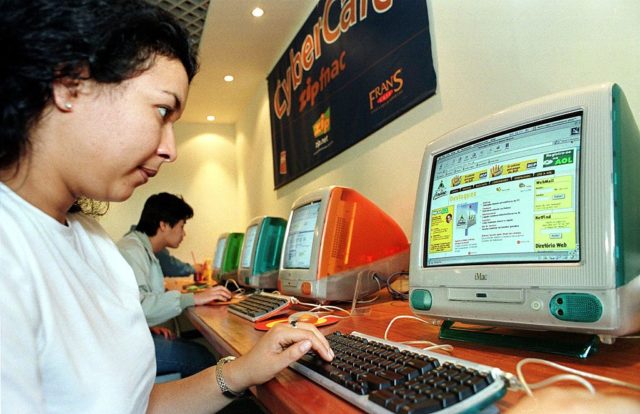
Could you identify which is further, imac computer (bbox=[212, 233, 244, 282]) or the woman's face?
imac computer (bbox=[212, 233, 244, 282])

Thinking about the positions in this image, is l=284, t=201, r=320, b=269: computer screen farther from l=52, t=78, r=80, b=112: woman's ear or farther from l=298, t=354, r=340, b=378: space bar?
l=52, t=78, r=80, b=112: woman's ear

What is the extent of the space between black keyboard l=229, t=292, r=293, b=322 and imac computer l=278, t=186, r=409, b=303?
7 centimetres

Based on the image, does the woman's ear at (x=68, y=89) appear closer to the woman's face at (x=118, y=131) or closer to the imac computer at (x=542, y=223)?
the woman's face at (x=118, y=131)

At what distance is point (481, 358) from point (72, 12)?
2.75ft

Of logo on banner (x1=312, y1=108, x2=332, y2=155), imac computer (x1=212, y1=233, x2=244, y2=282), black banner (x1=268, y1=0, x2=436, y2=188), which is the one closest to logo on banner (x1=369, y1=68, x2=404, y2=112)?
black banner (x1=268, y1=0, x2=436, y2=188)

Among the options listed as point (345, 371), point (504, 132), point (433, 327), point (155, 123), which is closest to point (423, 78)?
point (504, 132)

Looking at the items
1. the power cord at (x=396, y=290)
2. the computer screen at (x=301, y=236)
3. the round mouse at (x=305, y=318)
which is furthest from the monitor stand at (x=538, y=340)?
the computer screen at (x=301, y=236)

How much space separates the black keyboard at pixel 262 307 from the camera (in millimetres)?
1369

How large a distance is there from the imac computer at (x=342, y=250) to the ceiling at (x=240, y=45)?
5.96 feet

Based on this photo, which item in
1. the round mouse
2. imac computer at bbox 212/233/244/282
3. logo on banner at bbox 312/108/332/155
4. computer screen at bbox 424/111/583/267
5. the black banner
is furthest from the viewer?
imac computer at bbox 212/233/244/282

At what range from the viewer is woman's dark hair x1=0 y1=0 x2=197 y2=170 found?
58cm

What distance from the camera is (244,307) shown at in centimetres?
156

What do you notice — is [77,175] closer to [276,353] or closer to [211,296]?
[276,353]

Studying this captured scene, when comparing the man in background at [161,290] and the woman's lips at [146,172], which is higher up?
the woman's lips at [146,172]
